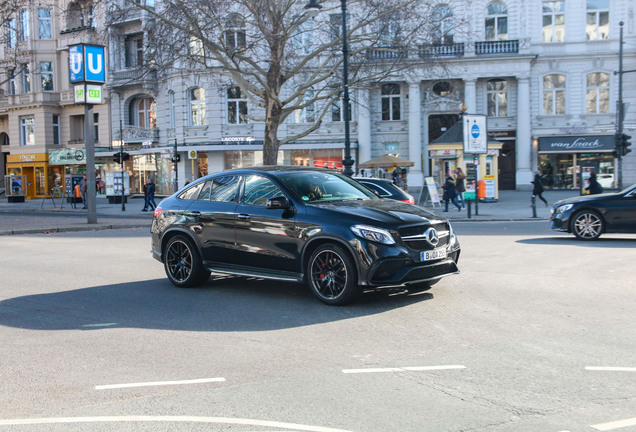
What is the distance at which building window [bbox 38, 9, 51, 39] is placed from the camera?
167ft

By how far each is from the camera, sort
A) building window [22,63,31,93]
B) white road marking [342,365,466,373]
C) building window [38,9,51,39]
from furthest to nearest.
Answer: building window [22,63,31,93] < building window [38,9,51,39] < white road marking [342,365,466,373]

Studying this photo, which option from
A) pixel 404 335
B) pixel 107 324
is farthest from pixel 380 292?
pixel 107 324

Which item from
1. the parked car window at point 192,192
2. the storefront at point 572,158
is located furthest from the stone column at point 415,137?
the parked car window at point 192,192

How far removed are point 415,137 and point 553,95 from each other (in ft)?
30.2

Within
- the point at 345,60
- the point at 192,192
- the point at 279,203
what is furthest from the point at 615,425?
the point at 345,60

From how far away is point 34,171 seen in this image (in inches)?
2045

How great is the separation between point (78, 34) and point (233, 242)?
46.1 meters

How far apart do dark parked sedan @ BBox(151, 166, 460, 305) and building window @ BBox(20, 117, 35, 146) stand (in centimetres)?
4701

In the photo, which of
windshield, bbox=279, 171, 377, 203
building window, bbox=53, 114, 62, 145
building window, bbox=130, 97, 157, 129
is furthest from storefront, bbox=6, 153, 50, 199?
windshield, bbox=279, 171, 377, 203

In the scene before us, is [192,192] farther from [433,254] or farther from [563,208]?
[563,208]

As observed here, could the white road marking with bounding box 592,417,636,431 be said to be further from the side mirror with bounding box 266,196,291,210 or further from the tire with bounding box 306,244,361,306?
the side mirror with bounding box 266,196,291,210

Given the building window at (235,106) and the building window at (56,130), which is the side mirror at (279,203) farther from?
the building window at (56,130)

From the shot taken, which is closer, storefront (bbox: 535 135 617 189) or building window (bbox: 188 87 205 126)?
storefront (bbox: 535 135 617 189)

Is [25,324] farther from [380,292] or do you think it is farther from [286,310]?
[380,292]
